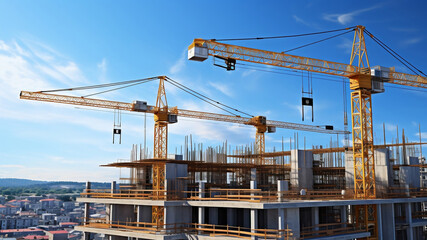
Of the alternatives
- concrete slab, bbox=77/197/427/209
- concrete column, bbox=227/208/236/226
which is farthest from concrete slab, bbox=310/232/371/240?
concrete column, bbox=227/208/236/226

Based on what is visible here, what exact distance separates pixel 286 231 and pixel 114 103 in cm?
4804

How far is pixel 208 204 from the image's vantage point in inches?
1183

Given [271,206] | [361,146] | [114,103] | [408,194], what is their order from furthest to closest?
[114,103] < [361,146] < [408,194] < [271,206]

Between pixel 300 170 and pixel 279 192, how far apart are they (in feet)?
63.9

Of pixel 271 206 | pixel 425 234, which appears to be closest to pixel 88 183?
pixel 271 206

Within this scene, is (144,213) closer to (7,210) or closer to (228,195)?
(228,195)

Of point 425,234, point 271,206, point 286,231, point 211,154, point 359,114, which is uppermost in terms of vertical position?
point 359,114

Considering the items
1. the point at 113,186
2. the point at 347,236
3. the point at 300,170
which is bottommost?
the point at 347,236

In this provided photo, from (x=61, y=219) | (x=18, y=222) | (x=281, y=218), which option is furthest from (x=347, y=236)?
(x=61, y=219)

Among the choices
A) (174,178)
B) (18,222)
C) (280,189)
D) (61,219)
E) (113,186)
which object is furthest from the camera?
(61,219)

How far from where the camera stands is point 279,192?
90.2 ft

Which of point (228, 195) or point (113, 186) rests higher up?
point (113, 186)

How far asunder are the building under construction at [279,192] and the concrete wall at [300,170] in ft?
0.38

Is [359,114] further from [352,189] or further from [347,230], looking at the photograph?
[347,230]
